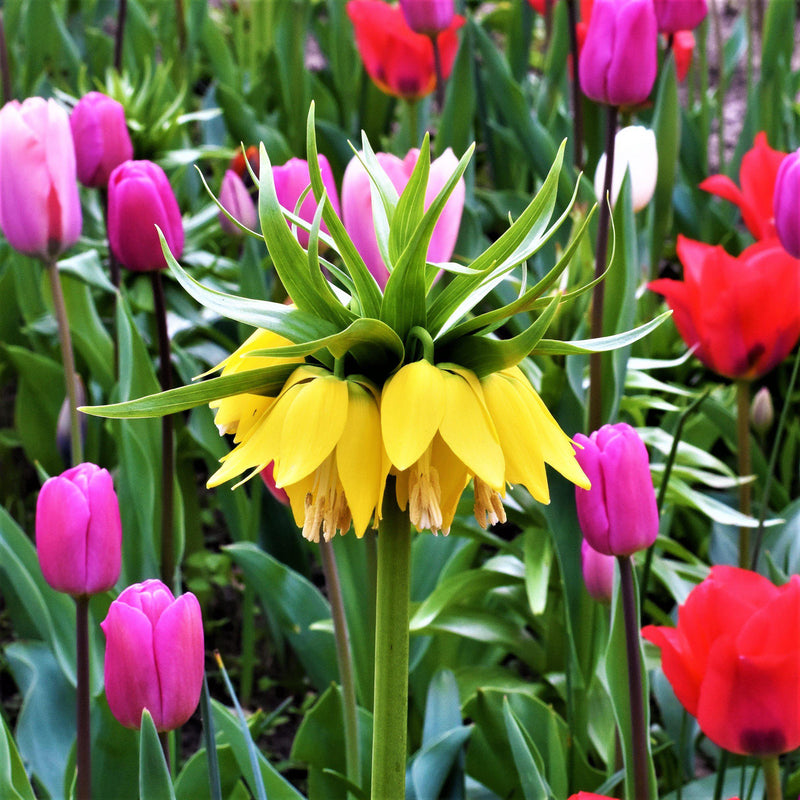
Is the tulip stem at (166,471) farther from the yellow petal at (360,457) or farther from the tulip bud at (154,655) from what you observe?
the yellow petal at (360,457)

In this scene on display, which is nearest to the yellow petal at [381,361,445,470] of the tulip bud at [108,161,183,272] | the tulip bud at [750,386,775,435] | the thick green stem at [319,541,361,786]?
the thick green stem at [319,541,361,786]

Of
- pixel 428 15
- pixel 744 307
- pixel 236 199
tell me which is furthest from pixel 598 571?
pixel 428 15

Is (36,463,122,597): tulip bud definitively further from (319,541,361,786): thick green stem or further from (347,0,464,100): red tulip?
(347,0,464,100): red tulip

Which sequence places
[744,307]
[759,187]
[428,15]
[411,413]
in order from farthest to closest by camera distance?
[428,15] → [759,187] → [744,307] → [411,413]

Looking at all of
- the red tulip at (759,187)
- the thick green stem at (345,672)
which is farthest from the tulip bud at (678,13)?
the thick green stem at (345,672)

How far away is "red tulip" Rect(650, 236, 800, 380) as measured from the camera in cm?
113

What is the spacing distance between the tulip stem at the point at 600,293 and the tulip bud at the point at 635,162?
0.03 metres

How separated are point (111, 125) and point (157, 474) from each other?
1.39 ft

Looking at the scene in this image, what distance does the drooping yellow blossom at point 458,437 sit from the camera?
0.43 meters

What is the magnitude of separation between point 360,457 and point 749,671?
0.36 m

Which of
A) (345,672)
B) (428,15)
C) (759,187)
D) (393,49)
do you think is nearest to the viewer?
(345,672)

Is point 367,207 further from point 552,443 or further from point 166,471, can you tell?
point 552,443

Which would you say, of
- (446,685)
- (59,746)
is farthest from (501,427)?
(59,746)

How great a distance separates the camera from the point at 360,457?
0.45 metres
